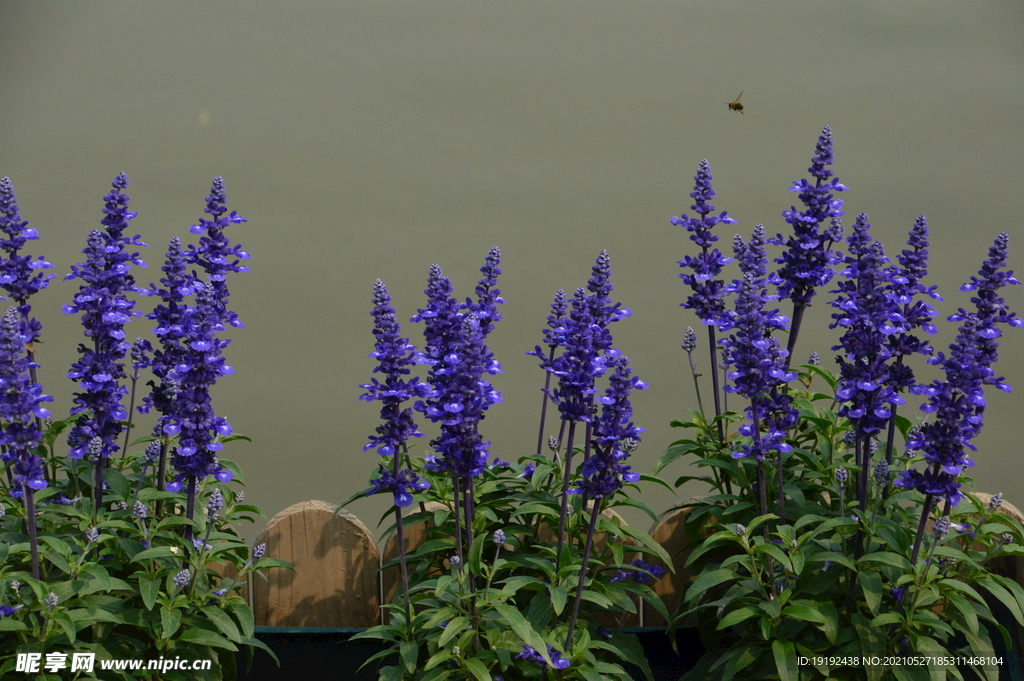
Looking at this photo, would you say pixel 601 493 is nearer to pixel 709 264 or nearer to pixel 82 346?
pixel 709 264

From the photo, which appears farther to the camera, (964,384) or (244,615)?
(244,615)

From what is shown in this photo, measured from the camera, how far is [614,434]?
3328mm

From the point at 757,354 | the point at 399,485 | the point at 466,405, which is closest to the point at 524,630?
the point at 399,485

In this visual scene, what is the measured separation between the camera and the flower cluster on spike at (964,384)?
10.9 ft

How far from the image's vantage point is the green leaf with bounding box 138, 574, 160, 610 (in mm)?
3475

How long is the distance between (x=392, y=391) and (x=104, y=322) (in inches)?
45.6

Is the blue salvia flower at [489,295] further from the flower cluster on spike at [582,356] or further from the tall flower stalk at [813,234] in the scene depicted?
the tall flower stalk at [813,234]

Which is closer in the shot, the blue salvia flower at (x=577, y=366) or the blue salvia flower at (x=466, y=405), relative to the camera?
the blue salvia flower at (x=466, y=405)

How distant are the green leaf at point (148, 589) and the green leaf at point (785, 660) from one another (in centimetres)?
216

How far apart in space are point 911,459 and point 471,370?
80.1 inches

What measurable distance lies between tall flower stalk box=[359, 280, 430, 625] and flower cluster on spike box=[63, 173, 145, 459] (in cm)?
101

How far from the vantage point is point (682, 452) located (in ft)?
14.1

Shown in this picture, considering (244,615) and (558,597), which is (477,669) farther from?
(244,615)

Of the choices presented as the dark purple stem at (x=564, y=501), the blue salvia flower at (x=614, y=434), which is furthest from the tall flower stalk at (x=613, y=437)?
the dark purple stem at (x=564, y=501)
